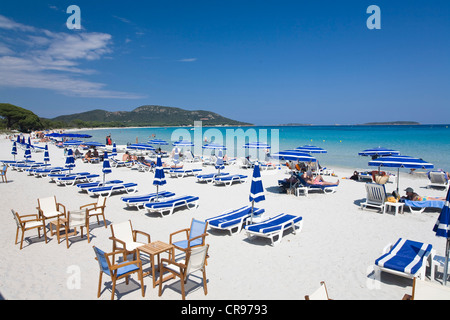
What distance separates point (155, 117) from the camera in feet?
587

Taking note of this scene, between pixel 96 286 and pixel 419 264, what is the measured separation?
17.3 ft

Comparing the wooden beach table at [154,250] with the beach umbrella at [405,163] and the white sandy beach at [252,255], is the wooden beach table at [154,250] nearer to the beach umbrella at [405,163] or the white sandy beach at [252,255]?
the white sandy beach at [252,255]

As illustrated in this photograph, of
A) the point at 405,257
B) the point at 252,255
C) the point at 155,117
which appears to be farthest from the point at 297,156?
the point at 155,117

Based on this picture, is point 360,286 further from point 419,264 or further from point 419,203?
point 419,203

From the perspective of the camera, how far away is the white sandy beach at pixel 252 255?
4.39 meters

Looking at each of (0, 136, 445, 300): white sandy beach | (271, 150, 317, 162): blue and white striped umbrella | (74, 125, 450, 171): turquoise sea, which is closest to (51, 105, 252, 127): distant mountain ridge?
(74, 125, 450, 171): turquoise sea

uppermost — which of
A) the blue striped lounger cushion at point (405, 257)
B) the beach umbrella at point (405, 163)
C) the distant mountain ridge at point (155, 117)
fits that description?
the distant mountain ridge at point (155, 117)

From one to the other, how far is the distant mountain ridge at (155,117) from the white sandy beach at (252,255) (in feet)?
499

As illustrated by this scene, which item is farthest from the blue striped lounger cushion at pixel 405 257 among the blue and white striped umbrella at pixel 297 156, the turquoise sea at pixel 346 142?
the turquoise sea at pixel 346 142

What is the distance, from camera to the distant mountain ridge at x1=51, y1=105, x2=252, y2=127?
162 m

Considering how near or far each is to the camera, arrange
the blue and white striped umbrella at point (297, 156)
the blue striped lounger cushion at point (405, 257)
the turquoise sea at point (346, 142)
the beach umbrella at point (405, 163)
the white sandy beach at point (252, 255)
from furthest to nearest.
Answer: the turquoise sea at point (346, 142) < the blue and white striped umbrella at point (297, 156) < the beach umbrella at point (405, 163) < the blue striped lounger cushion at point (405, 257) < the white sandy beach at point (252, 255)

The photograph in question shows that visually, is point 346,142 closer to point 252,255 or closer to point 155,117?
point 252,255

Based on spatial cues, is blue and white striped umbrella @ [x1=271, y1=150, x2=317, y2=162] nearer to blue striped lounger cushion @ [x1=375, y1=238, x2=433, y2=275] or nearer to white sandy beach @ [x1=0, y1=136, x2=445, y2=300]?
white sandy beach @ [x1=0, y1=136, x2=445, y2=300]
